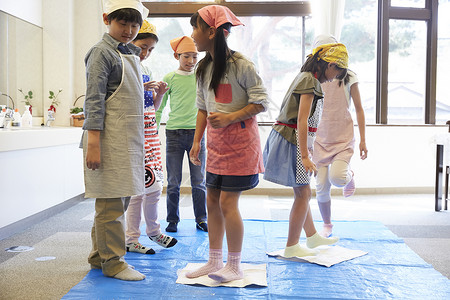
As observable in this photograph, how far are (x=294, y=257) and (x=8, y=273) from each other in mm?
1420

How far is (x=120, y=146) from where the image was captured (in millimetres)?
2078

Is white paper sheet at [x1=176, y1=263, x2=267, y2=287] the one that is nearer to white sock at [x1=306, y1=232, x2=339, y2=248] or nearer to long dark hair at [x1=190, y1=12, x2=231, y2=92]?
white sock at [x1=306, y1=232, x2=339, y2=248]

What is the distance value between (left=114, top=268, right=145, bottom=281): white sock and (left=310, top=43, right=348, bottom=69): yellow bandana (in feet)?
4.54

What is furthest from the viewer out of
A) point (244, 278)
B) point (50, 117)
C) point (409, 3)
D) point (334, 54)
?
point (409, 3)

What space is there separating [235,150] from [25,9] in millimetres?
3047

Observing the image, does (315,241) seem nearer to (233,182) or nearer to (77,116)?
(233,182)

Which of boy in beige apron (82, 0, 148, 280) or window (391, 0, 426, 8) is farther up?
window (391, 0, 426, 8)

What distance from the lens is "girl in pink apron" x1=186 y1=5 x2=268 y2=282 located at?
2.09 metres

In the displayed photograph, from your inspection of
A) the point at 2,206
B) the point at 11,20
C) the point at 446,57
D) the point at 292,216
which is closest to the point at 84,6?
the point at 11,20

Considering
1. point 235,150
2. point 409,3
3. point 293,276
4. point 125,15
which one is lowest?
point 293,276

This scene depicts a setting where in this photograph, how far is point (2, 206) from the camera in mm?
2984

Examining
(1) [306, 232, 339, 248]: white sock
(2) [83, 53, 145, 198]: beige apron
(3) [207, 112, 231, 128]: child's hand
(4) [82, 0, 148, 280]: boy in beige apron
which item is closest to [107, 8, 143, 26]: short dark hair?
(4) [82, 0, 148, 280]: boy in beige apron

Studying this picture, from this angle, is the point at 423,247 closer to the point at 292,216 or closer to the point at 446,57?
the point at 292,216

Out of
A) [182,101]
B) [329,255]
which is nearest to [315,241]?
[329,255]
